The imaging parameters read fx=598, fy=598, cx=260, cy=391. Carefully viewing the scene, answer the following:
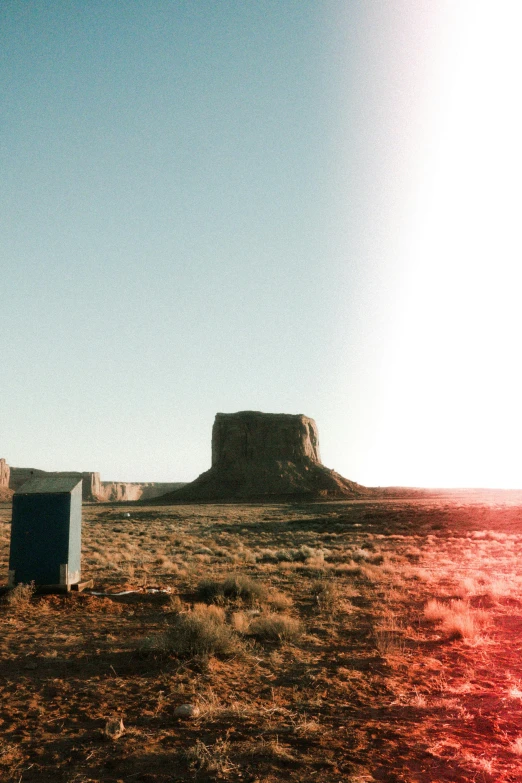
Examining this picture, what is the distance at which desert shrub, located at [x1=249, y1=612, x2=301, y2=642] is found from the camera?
9.16 meters

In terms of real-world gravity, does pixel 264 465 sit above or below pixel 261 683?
above

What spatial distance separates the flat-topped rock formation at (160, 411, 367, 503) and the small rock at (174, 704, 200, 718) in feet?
290

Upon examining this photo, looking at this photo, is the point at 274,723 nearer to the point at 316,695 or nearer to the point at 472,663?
the point at 316,695

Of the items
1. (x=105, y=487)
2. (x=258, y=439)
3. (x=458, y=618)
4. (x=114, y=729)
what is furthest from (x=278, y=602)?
(x=105, y=487)

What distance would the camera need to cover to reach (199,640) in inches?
313

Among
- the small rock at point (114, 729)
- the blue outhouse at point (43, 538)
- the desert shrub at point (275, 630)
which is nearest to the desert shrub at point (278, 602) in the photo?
the desert shrub at point (275, 630)

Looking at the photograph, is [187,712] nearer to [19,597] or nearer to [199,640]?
[199,640]

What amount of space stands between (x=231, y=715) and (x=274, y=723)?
0.46m

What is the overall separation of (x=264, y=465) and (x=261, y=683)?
325 ft

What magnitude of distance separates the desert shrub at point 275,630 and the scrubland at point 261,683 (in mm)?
28

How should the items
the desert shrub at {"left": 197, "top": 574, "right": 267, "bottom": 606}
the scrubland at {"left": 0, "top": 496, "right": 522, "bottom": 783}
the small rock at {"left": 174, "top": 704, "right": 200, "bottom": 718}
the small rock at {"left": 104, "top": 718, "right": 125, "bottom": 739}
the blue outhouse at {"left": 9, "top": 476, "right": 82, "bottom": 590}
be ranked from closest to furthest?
the scrubland at {"left": 0, "top": 496, "right": 522, "bottom": 783}
the small rock at {"left": 104, "top": 718, "right": 125, "bottom": 739}
the small rock at {"left": 174, "top": 704, "right": 200, "bottom": 718}
the blue outhouse at {"left": 9, "top": 476, "right": 82, "bottom": 590}
the desert shrub at {"left": 197, "top": 574, "right": 267, "bottom": 606}

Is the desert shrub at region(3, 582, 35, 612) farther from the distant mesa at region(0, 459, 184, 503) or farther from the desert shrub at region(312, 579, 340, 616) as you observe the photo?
the distant mesa at region(0, 459, 184, 503)

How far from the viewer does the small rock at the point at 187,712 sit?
583cm

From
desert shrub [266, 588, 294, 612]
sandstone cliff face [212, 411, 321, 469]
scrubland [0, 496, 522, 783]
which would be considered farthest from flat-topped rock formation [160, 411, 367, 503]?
scrubland [0, 496, 522, 783]
